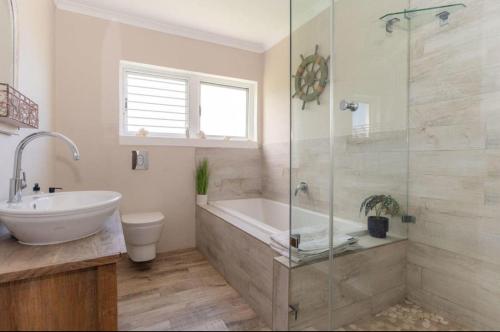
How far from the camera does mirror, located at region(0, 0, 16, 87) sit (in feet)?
4.07

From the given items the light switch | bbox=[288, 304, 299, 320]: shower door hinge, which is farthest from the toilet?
bbox=[288, 304, 299, 320]: shower door hinge

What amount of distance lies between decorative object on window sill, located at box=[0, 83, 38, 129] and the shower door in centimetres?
140

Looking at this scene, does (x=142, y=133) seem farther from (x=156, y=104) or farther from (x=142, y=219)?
(x=142, y=219)

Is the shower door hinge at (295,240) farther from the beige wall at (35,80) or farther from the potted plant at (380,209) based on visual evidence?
the beige wall at (35,80)

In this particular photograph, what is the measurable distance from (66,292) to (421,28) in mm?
2164

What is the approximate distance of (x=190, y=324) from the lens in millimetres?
788

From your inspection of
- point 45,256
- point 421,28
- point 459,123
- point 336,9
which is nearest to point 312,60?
point 336,9

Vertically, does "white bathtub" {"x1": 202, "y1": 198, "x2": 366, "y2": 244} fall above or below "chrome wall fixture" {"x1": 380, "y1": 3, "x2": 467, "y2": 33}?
below

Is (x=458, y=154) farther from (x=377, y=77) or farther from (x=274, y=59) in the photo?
(x=274, y=59)

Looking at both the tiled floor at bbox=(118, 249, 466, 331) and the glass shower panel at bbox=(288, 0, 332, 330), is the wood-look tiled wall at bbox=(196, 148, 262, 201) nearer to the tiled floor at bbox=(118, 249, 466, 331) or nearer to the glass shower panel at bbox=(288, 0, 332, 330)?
the glass shower panel at bbox=(288, 0, 332, 330)

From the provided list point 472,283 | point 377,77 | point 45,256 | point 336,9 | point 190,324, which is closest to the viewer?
point 190,324

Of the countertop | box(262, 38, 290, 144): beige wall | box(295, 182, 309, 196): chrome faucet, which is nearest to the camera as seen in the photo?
the countertop

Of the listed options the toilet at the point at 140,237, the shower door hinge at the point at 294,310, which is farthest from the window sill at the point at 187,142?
the shower door hinge at the point at 294,310

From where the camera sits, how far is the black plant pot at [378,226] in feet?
4.83
